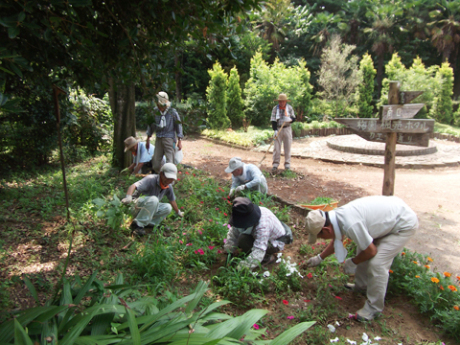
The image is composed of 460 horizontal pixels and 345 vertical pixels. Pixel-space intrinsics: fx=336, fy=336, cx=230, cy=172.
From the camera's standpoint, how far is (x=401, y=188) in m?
7.62

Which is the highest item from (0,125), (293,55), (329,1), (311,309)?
(329,1)

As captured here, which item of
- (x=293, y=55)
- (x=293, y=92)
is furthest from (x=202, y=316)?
(x=293, y=55)

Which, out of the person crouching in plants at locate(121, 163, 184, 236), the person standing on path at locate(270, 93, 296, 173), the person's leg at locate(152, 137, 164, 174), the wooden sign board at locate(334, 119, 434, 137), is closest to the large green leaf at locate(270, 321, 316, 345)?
the person crouching in plants at locate(121, 163, 184, 236)

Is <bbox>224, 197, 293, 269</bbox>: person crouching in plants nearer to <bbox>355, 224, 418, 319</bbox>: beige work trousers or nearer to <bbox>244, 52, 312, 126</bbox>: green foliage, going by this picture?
<bbox>355, 224, 418, 319</bbox>: beige work trousers

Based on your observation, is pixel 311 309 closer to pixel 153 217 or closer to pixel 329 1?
pixel 153 217

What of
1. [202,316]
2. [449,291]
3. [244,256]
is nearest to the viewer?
[202,316]

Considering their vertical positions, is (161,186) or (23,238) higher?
(161,186)

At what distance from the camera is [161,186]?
4562 millimetres

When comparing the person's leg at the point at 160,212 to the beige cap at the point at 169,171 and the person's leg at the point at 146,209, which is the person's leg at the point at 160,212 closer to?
the person's leg at the point at 146,209

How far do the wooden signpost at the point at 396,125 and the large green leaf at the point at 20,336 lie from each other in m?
4.09

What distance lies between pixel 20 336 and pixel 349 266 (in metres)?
2.92

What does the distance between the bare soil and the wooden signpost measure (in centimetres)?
139

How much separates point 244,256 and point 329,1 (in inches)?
1224

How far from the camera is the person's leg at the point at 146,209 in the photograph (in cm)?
443
